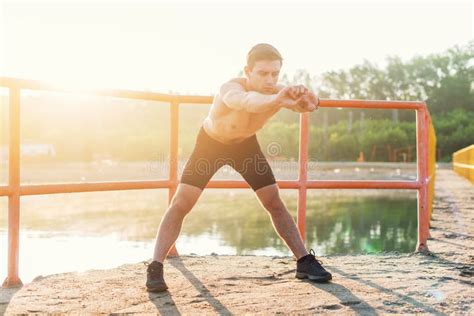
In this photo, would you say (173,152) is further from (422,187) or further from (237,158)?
(422,187)

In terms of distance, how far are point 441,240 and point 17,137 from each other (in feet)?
11.4

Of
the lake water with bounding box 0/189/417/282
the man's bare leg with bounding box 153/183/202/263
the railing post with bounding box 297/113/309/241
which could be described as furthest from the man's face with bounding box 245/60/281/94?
the lake water with bounding box 0/189/417/282

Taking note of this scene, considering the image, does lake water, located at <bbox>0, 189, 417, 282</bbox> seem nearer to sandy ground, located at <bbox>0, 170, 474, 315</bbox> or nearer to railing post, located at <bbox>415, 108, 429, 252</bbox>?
Result: railing post, located at <bbox>415, 108, 429, 252</bbox>

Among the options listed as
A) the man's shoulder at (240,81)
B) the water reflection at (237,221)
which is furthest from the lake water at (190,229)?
the man's shoulder at (240,81)

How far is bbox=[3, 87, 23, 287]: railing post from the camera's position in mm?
3670

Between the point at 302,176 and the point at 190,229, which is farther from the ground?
the point at 302,176

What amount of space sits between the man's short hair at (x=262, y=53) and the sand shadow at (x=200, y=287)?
46.0 inches

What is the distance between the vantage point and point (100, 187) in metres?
4.13

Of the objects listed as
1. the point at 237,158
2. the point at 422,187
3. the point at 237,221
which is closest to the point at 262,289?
the point at 237,158

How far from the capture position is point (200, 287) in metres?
3.54

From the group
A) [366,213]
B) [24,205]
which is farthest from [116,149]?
[366,213]

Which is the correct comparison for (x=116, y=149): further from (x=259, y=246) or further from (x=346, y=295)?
(x=346, y=295)

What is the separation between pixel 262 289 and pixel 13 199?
57.9 inches

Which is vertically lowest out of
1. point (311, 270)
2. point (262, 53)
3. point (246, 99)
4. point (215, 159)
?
point (311, 270)
